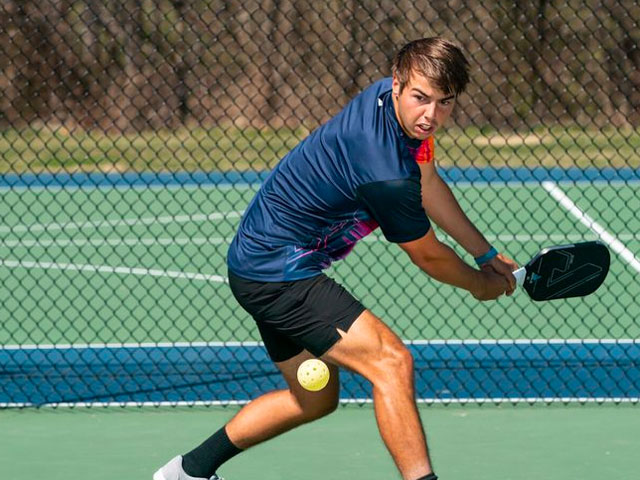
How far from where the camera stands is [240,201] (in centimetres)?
1517

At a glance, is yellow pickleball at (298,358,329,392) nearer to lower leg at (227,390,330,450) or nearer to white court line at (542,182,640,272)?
lower leg at (227,390,330,450)

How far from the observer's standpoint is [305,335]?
484 cm

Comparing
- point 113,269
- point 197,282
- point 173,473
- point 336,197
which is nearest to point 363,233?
point 336,197

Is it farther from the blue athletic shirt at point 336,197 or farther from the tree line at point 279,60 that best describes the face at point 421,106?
the tree line at point 279,60

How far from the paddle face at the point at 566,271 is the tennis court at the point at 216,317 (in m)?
1.77

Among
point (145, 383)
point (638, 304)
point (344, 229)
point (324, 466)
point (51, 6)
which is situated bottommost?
point (638, 304)

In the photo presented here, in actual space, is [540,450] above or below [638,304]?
above

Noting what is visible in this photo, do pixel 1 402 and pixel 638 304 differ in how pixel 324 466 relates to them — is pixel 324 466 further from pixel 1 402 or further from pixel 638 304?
pixel 638 304

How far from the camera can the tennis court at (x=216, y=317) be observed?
7246 mm

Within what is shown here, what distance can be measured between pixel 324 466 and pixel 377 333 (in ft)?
4.70

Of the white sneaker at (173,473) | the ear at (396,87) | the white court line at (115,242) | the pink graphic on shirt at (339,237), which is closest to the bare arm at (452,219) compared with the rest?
the pink graphic on shirt at (339,237)

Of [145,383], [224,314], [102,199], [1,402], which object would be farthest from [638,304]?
[102,199]

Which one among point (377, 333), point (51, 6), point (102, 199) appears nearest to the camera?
point (377, 333)

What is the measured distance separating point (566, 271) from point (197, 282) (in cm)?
572
